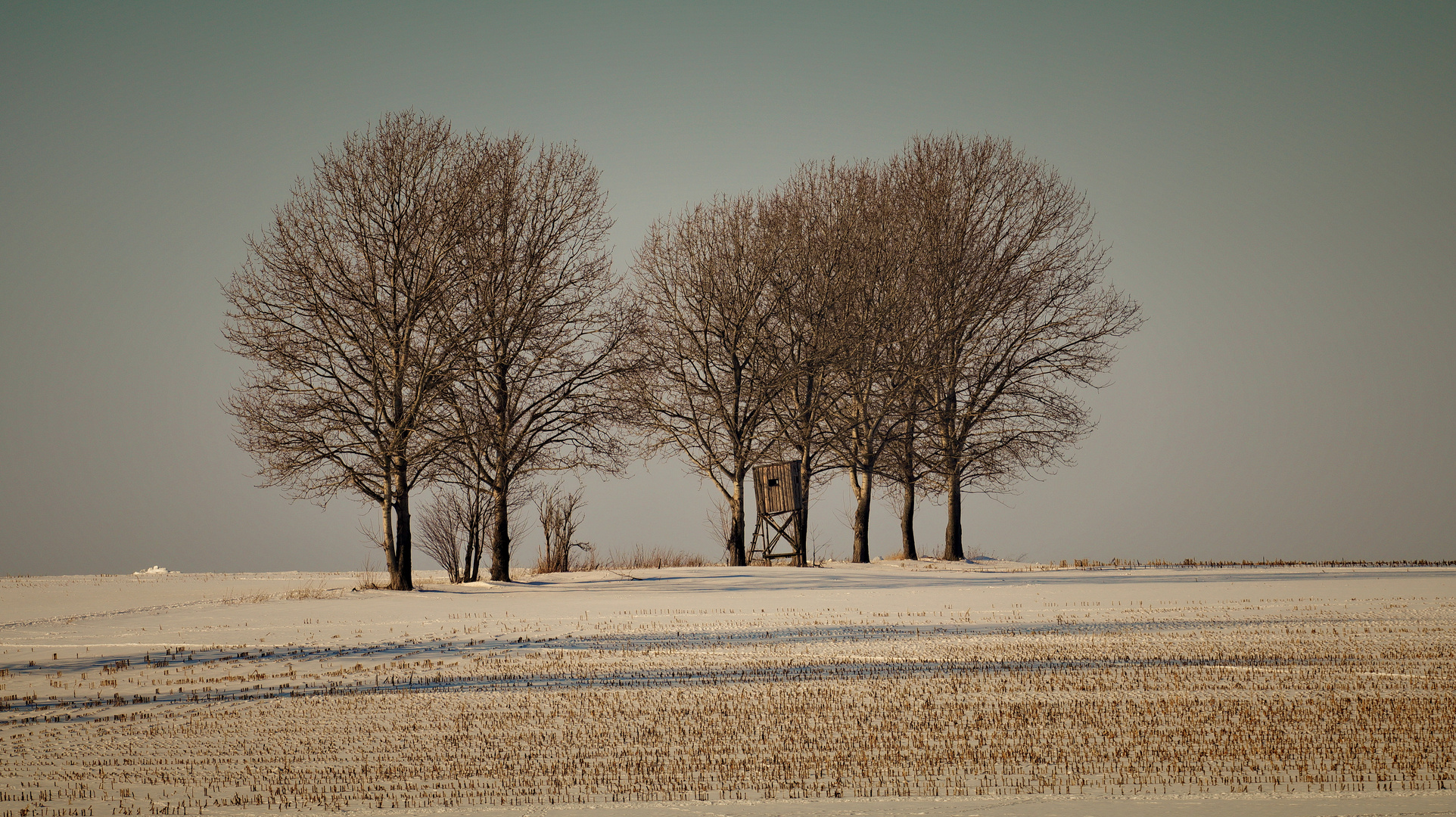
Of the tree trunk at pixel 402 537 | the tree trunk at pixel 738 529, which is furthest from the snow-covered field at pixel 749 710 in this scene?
the tree trunk at pixel 738 529

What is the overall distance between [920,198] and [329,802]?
30.7 m

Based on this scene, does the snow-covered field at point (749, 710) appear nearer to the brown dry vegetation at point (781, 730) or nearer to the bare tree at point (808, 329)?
the brown dry vegetation at point (781, 730)

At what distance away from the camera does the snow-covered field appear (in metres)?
6.21

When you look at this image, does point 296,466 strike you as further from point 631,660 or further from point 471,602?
point 631,660

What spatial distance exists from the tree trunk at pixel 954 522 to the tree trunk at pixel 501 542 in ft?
45.6

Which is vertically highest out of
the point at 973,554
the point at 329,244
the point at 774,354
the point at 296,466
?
the point at 329,244

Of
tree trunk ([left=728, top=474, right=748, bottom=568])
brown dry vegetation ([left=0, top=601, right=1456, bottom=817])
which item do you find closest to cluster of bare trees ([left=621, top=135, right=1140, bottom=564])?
tree trunk ([left=728, top=474, right=748, bottom=568])

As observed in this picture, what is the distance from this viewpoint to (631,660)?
11.9 meters

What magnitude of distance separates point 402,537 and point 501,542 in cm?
289

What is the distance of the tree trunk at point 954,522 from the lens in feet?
108

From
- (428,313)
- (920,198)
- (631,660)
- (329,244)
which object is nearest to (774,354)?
(920,198)

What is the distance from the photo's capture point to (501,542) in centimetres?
2695

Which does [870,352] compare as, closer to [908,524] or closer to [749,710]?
[908,524]

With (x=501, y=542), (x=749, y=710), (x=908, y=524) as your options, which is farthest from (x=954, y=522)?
(x=749, y=710)
